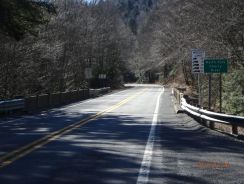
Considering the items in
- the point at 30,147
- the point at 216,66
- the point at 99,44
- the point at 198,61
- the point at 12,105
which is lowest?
the point at 30,147

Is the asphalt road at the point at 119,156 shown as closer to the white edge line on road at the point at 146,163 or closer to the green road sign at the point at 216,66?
the white edge line on road at the point at 146,163

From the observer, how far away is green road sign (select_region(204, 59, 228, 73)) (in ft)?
78.8

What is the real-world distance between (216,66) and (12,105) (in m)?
10.4

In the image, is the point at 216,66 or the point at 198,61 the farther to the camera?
the point at 198,61

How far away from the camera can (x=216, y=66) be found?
79.1ft

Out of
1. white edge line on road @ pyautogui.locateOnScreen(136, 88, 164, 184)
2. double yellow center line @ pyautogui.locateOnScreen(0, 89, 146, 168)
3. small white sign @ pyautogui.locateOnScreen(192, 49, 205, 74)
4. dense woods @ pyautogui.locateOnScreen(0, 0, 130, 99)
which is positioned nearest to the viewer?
white edge line on road @ pyautogui.locateOnScreen(136, 88, 164, 184)

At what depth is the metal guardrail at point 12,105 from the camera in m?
26.5

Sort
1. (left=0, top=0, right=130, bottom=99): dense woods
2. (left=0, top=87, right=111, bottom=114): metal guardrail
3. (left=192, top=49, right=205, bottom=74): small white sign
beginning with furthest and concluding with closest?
(left=0, top=0, right=130, bottom=99): dense woods
(left=0, top=87, right=111, bottom=114): metal guardrail
(left=192, top=49, right=205, bottom=74): small white sign

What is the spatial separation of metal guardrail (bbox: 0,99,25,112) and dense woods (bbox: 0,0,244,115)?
329 centimetres

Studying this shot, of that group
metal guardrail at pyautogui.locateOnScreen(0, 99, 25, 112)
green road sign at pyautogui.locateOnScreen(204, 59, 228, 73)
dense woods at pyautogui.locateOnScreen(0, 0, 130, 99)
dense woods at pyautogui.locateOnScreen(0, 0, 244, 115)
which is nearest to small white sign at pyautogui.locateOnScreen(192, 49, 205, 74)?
green road sign at pyautogui.locateOnScreen(204, 59, 228, 73)

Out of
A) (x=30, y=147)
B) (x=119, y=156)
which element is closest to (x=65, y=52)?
(x=30, y=147)

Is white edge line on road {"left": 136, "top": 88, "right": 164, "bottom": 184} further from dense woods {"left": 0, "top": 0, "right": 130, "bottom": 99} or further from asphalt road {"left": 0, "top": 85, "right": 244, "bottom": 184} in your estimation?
dense woods {"left": 0, "top": 0, "right": 130, "bottom": 99}

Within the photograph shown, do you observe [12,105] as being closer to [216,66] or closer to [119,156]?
[216,66]

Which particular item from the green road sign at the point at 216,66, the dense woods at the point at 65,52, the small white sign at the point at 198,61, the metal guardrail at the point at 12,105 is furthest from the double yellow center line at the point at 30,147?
the dense woods at the point at 65,52
